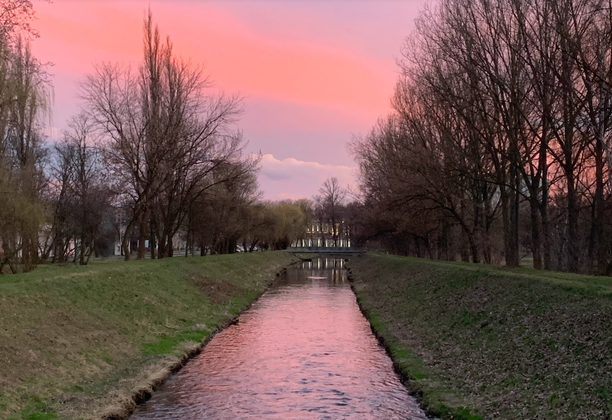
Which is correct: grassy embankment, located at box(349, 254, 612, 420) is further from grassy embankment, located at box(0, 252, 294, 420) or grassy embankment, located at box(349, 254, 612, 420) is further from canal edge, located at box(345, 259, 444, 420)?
grassy embankment, located at box(0, 252, 294, 420)

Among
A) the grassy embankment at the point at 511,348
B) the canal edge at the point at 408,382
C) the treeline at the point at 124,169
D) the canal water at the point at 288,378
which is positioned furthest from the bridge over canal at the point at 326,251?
the grassy embankment at the point at 511,348

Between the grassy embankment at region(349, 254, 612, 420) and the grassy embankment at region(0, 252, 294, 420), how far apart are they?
7.23 m

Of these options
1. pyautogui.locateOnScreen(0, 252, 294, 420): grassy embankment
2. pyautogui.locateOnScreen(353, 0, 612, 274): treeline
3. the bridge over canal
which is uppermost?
pyautogui.locateOnScreen(353, 0, 612, 274): treeline

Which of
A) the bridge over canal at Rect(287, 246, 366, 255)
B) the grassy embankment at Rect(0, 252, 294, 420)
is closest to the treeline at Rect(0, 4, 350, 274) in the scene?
the grassy embankment at Rect(0, 252, 294, 420)

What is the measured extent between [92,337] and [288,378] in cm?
594

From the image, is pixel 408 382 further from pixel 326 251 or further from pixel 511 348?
pixel 326 251

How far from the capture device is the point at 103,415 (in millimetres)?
11430

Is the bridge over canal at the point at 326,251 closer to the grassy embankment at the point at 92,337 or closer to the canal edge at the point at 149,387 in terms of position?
the grassy embankment at the point at 92,337

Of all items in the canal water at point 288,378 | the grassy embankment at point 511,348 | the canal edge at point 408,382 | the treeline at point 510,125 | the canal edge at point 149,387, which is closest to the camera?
the grassy embankment at point 511,348

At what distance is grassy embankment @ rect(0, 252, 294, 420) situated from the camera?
11.7 metres

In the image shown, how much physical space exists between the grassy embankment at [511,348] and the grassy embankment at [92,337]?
7.23 m

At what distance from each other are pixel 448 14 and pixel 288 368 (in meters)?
19.5

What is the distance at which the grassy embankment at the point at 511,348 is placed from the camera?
1045cm

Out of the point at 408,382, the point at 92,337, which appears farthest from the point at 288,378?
the point at 92,337
